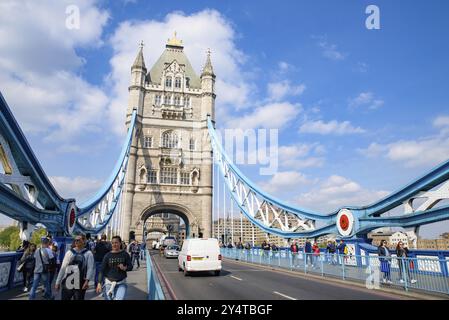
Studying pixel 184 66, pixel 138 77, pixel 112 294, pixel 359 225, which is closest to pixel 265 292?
pixel 112 294

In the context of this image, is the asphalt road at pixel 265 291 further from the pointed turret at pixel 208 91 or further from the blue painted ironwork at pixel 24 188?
the pointed turret at pixel 208 91

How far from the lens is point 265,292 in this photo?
32.2 ft

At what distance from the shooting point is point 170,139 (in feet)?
150

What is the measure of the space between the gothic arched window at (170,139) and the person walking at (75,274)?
39712 millimetres

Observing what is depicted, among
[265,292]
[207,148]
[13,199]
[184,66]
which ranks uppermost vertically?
[184,66]

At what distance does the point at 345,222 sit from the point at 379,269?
4693 millimetres

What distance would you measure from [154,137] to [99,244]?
3582 cm

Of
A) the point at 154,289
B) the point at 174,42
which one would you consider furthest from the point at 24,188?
the point at 174,42

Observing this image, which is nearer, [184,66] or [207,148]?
[207,148]

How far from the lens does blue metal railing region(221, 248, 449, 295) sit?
9227 millimetres

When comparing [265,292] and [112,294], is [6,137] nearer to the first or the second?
[112,294]

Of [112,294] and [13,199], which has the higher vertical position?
[13,199]

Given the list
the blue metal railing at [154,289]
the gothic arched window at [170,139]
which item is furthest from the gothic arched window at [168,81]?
the blue metal railing at [154,289]

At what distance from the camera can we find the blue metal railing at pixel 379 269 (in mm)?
9227
